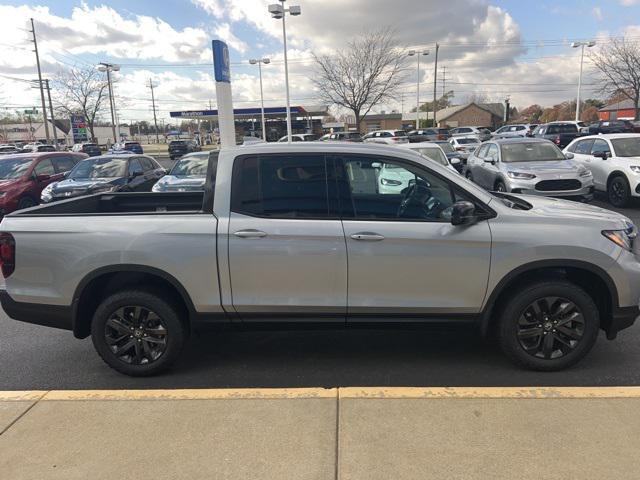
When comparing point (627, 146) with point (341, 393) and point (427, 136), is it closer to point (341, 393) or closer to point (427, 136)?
point (341, 393)

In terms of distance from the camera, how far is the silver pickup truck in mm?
3436

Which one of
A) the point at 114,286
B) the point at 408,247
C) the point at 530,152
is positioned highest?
the point at 530,152

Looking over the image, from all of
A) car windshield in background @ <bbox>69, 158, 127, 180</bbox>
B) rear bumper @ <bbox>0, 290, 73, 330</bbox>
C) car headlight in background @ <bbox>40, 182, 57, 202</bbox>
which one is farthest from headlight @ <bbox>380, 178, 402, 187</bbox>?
car windshield in background @ <bbox>69, 158, 127, 180</bbox>

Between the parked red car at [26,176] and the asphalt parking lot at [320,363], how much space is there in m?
8.64

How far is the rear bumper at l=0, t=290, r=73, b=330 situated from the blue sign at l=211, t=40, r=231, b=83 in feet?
36.4

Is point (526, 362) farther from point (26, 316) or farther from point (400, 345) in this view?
point (26, 316)

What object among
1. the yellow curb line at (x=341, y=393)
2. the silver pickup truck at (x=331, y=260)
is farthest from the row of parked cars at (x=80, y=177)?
the yellow curb line at (x=341, y=393)

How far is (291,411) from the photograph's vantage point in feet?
10.1

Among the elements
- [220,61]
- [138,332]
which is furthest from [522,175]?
[138,332]

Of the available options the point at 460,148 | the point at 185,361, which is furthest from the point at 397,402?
the point at 460,148

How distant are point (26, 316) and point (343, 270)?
2476 millimetres

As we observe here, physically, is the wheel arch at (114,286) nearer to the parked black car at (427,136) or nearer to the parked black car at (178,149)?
the parked black car at (427,136)

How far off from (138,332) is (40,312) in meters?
0.77

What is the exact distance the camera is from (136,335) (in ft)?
12.2
